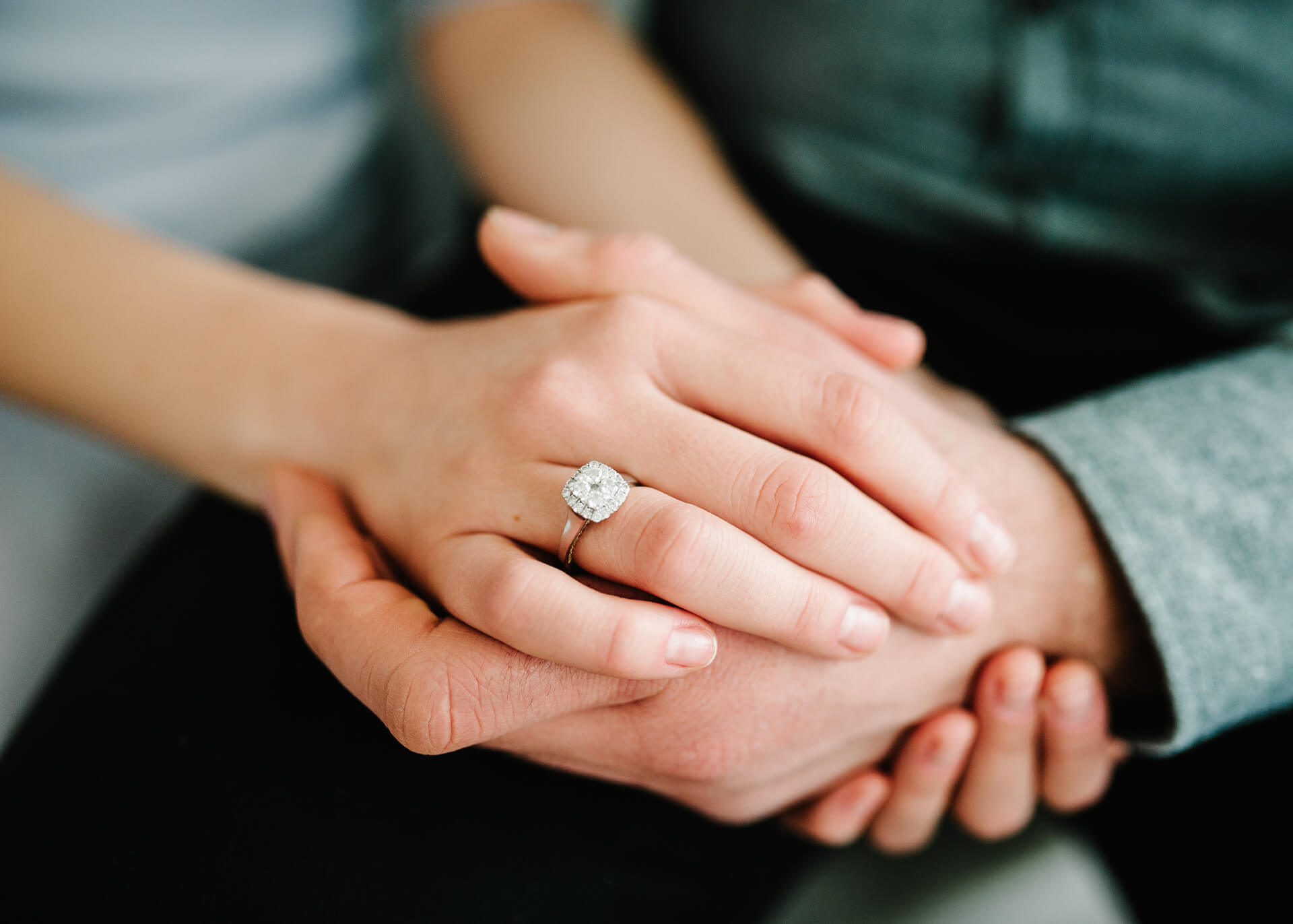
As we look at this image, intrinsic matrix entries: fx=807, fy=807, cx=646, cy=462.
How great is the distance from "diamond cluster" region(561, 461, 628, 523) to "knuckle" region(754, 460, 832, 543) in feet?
0.32

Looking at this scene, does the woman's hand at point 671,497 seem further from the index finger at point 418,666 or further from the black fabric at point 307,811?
the black fabric at point 307,811

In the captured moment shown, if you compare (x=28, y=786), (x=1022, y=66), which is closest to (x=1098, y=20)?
(x=1022, y=66)

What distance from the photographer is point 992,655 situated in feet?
2.22

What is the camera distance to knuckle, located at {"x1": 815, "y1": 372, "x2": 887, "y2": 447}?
1.90ft

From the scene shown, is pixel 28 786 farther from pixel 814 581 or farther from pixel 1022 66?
pixel 1022 66

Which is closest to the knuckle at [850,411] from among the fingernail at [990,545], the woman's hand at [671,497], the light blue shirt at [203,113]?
the woman's hand at [671,497]

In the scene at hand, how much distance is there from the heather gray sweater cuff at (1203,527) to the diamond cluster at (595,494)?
0.39 metres

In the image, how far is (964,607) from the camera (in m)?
0.60

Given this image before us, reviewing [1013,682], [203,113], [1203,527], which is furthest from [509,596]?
[203,113]

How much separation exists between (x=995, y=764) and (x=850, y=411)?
1.19ft

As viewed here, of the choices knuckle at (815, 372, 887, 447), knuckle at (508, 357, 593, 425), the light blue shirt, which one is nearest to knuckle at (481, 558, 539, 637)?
knuckle at (508, 357, 593, 425)

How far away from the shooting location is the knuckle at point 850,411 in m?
0.58

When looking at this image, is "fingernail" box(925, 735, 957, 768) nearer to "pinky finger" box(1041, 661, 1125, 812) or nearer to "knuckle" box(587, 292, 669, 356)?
"pinky finger" box(1041, 661, 1125, 812)

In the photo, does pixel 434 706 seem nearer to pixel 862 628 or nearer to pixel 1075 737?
pixel 862 628
